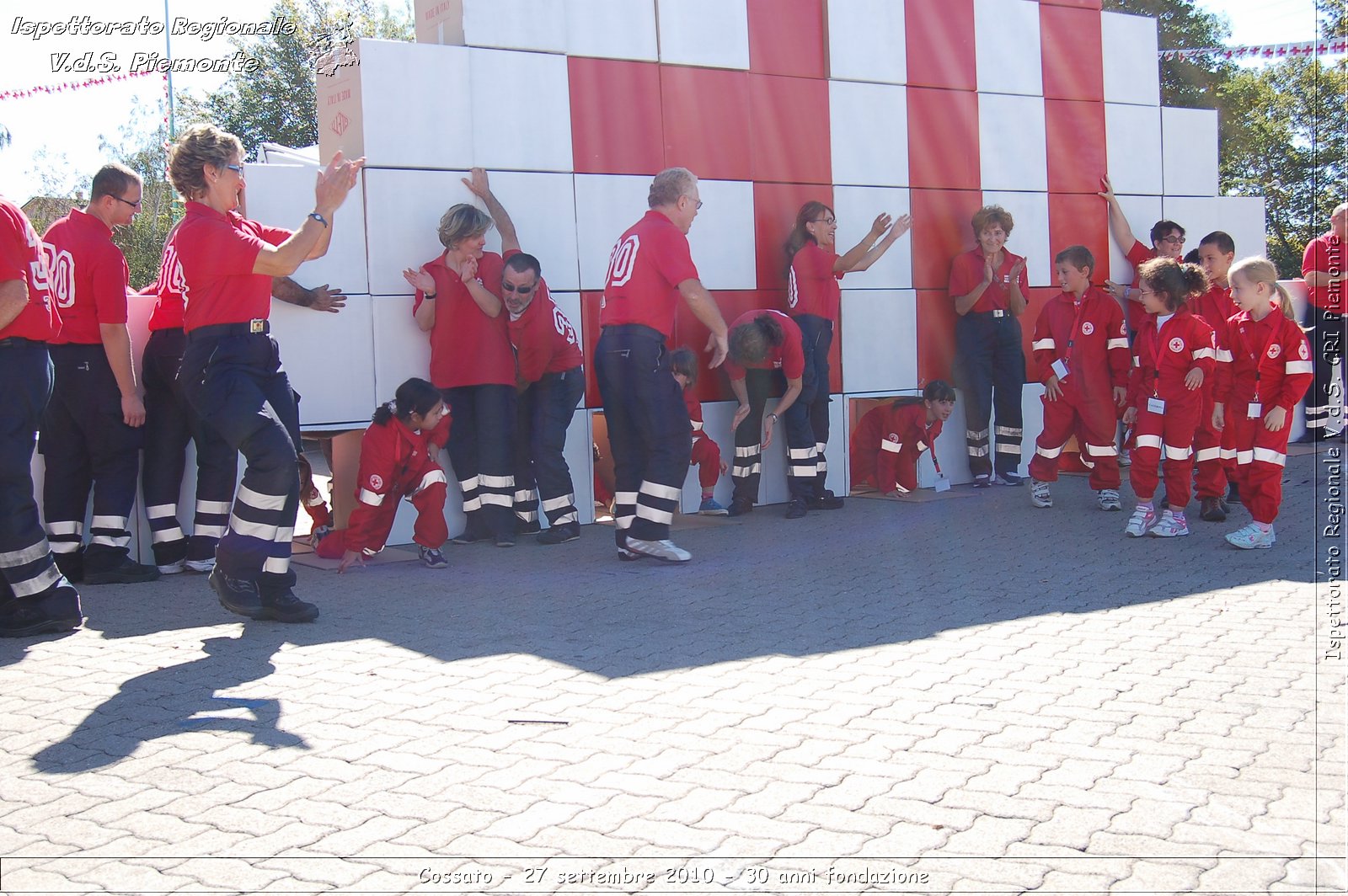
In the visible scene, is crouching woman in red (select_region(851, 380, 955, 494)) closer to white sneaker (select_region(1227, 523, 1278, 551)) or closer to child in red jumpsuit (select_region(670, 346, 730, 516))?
child in red jumpsuit (select_region(670, 346, 730, 516))

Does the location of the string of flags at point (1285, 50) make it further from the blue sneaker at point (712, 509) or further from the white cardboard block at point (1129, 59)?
the blue sneaker at point (712, 509)

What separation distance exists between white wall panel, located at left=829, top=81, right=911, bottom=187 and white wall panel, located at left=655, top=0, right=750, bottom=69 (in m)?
0.89

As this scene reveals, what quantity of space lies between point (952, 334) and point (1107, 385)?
1.81 metres

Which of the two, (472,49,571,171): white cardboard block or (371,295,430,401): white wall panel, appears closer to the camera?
(371,295,430,401): white wall panel

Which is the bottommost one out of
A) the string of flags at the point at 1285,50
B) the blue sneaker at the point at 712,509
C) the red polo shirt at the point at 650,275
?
the blue sneaker at the point at 712,509

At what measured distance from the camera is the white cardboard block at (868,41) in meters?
8.98

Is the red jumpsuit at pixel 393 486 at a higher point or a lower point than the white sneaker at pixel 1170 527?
higher

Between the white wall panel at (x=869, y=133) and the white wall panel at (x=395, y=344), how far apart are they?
11.7 ft

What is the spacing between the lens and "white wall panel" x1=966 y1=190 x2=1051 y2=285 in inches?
386

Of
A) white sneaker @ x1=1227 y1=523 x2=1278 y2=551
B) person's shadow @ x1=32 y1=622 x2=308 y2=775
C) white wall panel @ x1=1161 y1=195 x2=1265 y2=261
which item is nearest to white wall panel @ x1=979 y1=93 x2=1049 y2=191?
white wall panel @ x1=1161 y1=195 x2=1265 y2=261

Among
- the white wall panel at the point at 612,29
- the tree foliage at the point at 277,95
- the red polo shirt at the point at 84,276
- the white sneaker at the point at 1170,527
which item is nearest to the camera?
the red polo shirt at the point at 84,276

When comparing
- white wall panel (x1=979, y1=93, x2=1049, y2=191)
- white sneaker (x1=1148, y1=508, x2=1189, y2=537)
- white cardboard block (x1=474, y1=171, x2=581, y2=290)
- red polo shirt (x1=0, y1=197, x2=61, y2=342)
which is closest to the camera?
red polo shirt (x1=0, y1=197, x2=61, y2=342)

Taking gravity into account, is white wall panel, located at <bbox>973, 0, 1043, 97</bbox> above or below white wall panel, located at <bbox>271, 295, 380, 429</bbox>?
above

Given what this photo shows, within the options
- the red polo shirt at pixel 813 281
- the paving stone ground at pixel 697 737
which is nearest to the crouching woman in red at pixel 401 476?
the paving stone ground at pixel 697 737
